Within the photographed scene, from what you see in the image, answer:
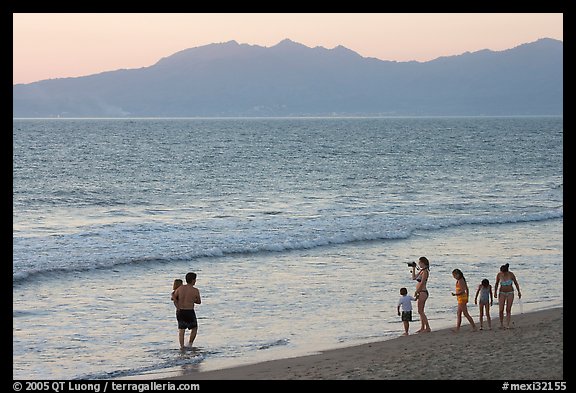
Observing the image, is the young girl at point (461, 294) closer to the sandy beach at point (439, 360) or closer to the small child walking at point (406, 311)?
the sandy beach at point (439, 360)

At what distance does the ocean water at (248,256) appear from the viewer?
14539 mm

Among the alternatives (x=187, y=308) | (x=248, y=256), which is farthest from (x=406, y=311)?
(x=248, y=256)

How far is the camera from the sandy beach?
433 inches

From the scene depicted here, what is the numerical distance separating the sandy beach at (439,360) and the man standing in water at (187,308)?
1707mm

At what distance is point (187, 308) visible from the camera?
1424cm

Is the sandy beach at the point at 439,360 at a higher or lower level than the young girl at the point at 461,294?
lower

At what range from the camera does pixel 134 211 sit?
37.2 meters

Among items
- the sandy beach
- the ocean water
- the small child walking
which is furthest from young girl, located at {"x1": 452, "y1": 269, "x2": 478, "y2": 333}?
the ocean water

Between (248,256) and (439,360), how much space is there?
491 inches

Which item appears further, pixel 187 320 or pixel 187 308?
pixel 187 308

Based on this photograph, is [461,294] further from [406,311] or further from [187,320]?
[187,320]

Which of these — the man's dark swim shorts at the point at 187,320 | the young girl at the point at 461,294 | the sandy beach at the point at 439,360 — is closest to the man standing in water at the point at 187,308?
the man's dark swim shorts at the point at 187,320

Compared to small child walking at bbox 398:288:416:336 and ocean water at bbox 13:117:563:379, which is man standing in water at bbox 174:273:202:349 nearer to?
ocean water at bbox 13:117:563:379

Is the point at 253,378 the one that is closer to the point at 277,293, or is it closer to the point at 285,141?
the point at 277,293
